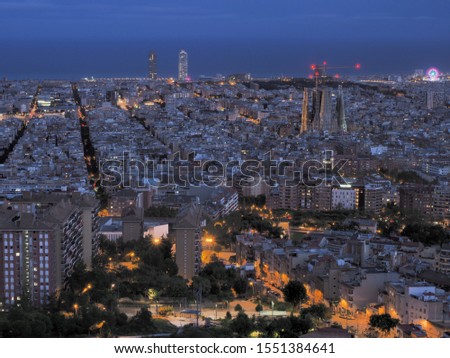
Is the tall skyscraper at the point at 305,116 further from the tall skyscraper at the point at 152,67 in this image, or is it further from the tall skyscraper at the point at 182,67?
the tall skyscraper at the point at 152,67

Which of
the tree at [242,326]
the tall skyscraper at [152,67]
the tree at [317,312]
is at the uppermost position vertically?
the tall skyscraper at [152,67]

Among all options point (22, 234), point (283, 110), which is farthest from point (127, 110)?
point (22, 234)

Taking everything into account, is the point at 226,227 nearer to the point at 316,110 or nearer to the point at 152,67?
the point at 316,110

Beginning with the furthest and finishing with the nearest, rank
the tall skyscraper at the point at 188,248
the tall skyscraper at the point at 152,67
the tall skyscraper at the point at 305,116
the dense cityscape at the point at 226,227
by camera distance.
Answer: the tall skyscraper at the point at 152,67, the tall skyscraper at the point at 305,116, the tall skyscraper at the point at 188,248, the dense cityscape at the point at 226,227

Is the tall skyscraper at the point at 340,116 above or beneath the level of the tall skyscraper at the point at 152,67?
beneath

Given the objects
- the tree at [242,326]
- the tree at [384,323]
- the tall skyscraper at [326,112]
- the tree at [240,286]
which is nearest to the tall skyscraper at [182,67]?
the tall skyscraper at [326,112]

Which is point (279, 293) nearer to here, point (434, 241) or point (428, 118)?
point (434, 241)
